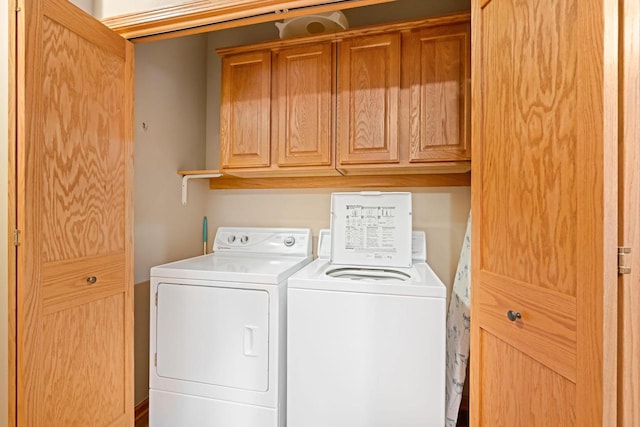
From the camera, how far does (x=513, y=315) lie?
0.89m

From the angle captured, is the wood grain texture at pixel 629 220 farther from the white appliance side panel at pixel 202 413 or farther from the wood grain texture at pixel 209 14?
the white appliance side panel at pixel 202 413

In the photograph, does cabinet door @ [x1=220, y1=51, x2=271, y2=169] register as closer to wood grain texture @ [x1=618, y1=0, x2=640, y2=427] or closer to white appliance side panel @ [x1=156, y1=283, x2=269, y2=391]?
white appliance side panel @ [x1=156, y1=283, x2=269, y2=391]

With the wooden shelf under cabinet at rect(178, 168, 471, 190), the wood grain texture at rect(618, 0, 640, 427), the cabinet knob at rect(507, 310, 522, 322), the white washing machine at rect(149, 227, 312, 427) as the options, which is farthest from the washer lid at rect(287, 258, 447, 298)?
the wood grain texture at rect(618, 0, 640, 427)

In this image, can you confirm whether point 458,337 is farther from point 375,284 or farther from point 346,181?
point 346,181

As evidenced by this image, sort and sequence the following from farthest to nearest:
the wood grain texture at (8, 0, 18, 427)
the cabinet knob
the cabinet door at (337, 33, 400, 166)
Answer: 1. the cabinet door at (337, 33, 400, 166)
2. the wood grain texture at (8, 0, 18, 427)
3. the cabinet knob

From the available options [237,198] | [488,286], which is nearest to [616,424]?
[488,286]

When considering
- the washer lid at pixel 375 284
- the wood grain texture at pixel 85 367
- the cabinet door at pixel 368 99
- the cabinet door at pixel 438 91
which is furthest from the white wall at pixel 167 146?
the cabinet door at pixel 438 91

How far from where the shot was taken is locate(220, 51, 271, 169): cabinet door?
198 cm

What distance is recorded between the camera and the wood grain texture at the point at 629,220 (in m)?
0.63

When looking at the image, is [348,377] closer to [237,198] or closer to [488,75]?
[488,75]

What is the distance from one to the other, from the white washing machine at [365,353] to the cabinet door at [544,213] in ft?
0.98

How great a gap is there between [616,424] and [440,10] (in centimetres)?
229

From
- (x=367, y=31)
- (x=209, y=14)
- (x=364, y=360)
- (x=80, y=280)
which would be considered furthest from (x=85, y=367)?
(x=367, y=31)

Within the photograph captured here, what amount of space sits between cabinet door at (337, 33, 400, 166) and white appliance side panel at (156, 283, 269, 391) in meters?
1.00
